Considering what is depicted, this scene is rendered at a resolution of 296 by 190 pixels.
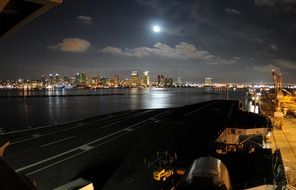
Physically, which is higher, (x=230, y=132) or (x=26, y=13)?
(x=26, y=13)

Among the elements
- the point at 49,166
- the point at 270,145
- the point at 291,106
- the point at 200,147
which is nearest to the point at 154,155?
the point at 200,147

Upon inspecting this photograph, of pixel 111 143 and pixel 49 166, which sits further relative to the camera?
pixel 111 143

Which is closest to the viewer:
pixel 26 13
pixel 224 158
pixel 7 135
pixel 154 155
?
pixel 26 13

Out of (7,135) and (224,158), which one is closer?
(224,158)

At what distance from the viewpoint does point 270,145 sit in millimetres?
25266

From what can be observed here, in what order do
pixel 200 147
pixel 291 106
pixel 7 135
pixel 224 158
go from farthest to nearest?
1. pixel 291 106
2. pixel 7 135
3. pixel 200 147
4. pixel 224 158

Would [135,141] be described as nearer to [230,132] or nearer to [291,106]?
[230,132]

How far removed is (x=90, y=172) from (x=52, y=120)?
47.8 m

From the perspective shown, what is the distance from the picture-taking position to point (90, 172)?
56.2 feet

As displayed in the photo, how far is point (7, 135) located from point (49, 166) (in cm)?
1489

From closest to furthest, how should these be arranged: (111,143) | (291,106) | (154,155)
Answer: (154,155) < (111,143) < (291,106)

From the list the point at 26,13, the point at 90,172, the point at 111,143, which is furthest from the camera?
the point at 111,143

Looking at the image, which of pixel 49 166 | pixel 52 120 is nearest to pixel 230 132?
pixel 49 166

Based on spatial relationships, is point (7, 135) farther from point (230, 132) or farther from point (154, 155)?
point (230, 132)
